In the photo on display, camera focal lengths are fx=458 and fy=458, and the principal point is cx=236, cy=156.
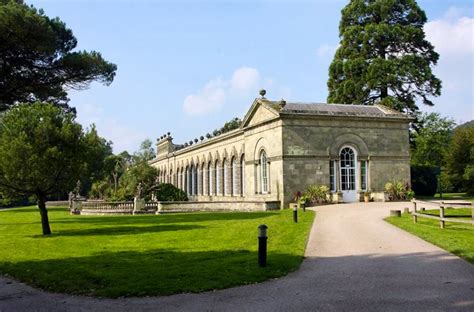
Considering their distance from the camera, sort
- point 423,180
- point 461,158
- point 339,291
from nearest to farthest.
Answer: point 339,291
point 423,180
point 461,158

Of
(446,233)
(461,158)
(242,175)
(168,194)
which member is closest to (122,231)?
(446,233)

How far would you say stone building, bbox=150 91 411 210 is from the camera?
26.4 metres

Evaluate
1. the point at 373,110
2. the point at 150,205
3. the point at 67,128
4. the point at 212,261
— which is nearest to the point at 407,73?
the point at 373,110

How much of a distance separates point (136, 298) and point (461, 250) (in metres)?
7.26

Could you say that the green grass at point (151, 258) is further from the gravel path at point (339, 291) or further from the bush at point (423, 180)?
the bush at point (423, 180)

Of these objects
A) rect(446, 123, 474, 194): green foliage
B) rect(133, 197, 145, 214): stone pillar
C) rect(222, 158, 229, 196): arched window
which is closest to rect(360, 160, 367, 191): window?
rect(222, 158, 229, 196): arched window

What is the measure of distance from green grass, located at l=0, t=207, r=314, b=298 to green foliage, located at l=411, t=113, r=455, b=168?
34.1 m

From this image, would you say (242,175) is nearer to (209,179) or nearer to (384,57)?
(209,179)

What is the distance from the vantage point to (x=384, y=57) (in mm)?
39156

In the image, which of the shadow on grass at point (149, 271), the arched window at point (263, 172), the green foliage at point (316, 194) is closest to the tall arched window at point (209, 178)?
the arched window at point (263, 172)

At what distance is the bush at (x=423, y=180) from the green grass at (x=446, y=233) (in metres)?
20.1

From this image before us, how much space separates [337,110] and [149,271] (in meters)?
21.8

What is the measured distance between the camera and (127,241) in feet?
47.4

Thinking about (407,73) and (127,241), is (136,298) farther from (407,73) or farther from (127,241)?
(407,73)
